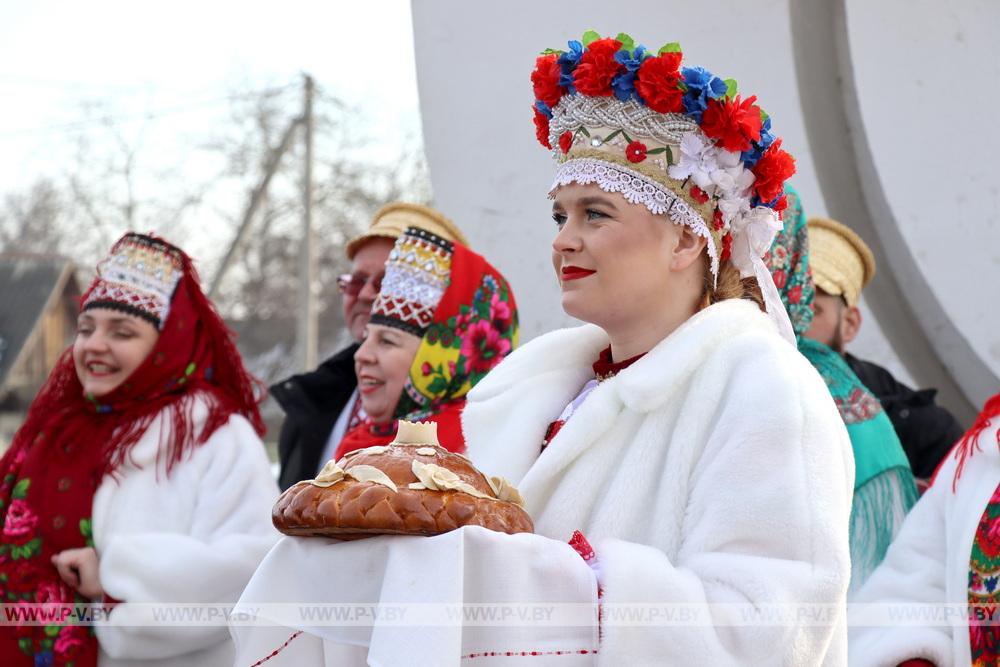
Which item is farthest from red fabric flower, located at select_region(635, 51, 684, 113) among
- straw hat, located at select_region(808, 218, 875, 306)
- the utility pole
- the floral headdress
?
the utility pole

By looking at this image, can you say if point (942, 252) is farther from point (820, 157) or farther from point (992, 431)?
point (992, 431)

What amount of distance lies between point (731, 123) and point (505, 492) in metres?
0.85

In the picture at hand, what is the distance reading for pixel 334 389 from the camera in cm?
489

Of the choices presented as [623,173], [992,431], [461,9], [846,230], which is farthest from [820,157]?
[623,173]

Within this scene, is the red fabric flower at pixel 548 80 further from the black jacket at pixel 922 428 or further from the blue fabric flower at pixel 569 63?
the black jacket at pixel 922 428

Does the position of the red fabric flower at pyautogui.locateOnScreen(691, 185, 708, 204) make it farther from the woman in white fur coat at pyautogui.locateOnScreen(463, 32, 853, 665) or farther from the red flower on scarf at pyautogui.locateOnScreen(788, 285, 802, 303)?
the red flower on scarf at pyautogui.locateOnScreen(788, 285, 802, 303)

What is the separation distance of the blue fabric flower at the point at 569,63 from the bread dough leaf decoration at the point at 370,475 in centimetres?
92

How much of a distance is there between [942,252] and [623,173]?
2896mm

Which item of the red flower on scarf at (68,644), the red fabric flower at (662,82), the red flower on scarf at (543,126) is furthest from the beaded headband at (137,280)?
the red fabric flower at (662,82)

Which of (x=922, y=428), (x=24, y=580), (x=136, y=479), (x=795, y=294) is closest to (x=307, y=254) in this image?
(x=136, y=479)

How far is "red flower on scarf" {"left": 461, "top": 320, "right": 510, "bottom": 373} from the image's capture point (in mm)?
4082

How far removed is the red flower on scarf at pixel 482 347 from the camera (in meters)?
4.08

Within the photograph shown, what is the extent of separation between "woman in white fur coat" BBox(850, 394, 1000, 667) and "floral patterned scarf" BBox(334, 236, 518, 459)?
51.5 inches

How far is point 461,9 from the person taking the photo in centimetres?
543
